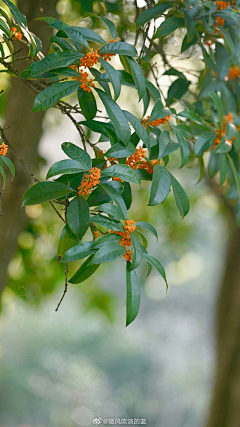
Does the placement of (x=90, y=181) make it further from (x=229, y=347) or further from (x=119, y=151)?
(x=229, y=347)

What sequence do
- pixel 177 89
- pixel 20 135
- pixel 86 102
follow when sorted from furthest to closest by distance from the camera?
1. pixel 20 135
2. pixel 177 89
3. pixel 86 102

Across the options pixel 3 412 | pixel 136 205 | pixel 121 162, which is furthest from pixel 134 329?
pixel 121 162

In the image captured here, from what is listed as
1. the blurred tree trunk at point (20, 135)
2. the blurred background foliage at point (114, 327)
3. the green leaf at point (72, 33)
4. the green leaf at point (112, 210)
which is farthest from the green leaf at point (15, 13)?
the blurred background foliage at point (114, 327)

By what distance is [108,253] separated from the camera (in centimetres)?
42

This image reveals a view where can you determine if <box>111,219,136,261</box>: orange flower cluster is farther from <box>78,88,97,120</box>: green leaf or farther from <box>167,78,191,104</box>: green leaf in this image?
<box>167,78,191,104</box>: green leaf

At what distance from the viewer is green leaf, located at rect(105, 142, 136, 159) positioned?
0.47 meters

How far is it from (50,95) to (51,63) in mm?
37

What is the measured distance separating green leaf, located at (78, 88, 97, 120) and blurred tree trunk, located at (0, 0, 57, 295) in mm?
427

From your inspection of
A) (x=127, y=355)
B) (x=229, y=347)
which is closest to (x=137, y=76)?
(x=229, y=347)

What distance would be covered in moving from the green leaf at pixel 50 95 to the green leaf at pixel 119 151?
3.7 inches

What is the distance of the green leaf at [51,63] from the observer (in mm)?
419

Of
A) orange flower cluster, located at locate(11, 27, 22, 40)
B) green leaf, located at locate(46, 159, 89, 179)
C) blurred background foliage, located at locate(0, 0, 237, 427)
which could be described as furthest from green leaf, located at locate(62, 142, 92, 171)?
blurred background foliage, located at locate(0, 0, 237, 427)

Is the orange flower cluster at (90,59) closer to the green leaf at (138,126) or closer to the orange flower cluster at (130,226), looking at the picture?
the green leaf at (138,126)

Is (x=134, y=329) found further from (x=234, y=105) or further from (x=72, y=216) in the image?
(x=72, y=216)
